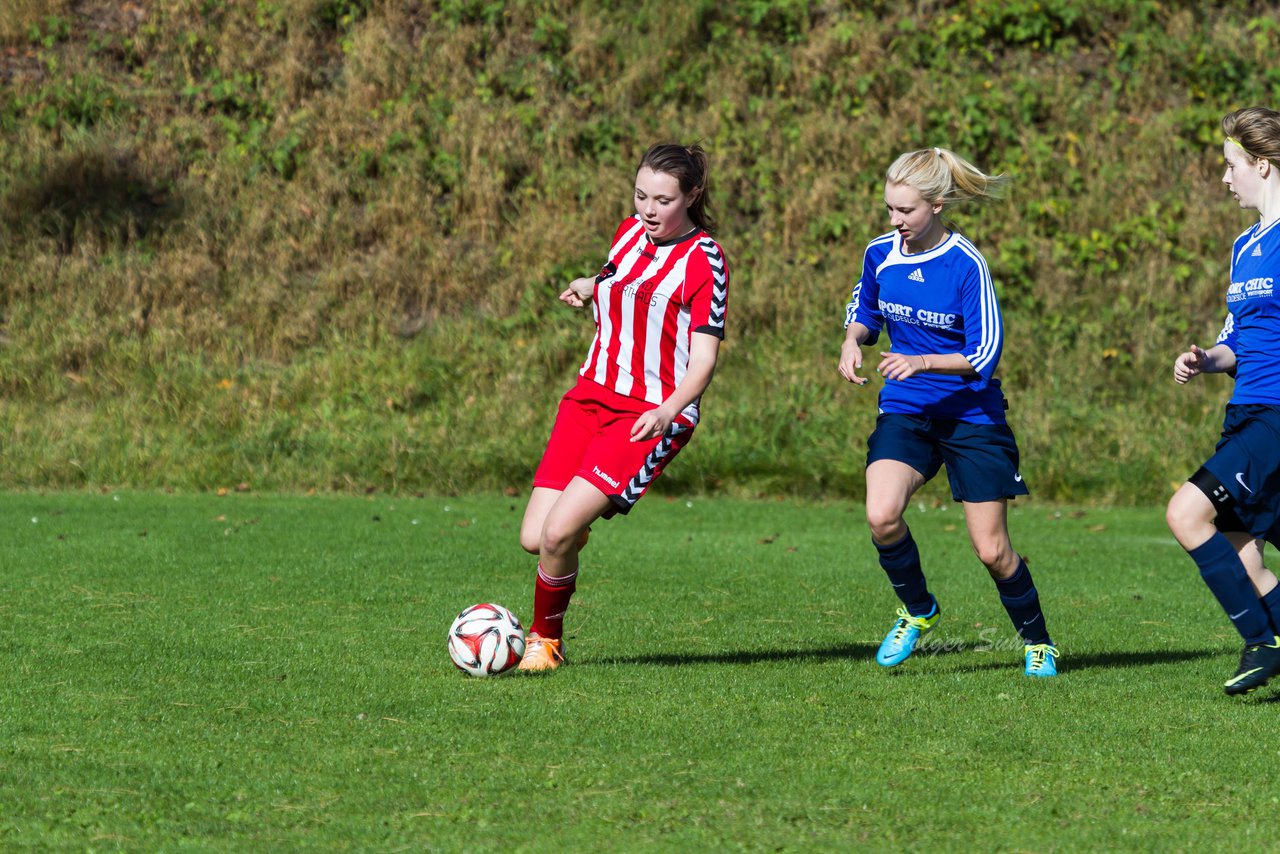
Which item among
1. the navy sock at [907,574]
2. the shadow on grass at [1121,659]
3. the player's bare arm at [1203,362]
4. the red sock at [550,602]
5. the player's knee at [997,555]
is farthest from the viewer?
the shadow on grass at [1121,659]

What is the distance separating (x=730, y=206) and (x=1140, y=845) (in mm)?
14327

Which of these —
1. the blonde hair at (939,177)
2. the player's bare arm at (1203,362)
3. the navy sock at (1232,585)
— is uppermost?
the blonde hair at (939,177)

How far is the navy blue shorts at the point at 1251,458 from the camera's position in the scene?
18.1 ft

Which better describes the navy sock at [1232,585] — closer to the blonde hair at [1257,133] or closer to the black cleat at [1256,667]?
the black cleat at [1256,667]

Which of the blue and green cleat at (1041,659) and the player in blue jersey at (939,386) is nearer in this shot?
the player in blue jersey at (939,386)

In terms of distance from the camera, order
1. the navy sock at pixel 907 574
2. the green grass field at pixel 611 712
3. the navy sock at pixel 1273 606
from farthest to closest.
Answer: the navy sock at pixel 907 574
the navy sock at pixel 1273 606
the green grass field at pixel 611 712

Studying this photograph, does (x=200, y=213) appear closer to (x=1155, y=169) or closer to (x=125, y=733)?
(x=1155, y=169)

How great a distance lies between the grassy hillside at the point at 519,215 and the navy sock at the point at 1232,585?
8.69 meters

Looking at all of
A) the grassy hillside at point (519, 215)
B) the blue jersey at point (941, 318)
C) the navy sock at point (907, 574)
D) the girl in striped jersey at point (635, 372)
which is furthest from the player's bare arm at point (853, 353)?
the grassy hillside at point (519, 215)

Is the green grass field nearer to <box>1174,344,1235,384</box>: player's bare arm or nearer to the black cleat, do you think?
the black cleat

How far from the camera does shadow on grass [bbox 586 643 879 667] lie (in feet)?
21.5

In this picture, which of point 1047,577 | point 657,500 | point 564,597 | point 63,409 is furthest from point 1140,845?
point 63,409

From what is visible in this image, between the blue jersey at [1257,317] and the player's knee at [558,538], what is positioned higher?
the blue jersey at [1257,317]

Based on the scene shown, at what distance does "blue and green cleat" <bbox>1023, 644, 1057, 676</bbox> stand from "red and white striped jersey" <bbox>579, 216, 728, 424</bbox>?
1.70 meters
